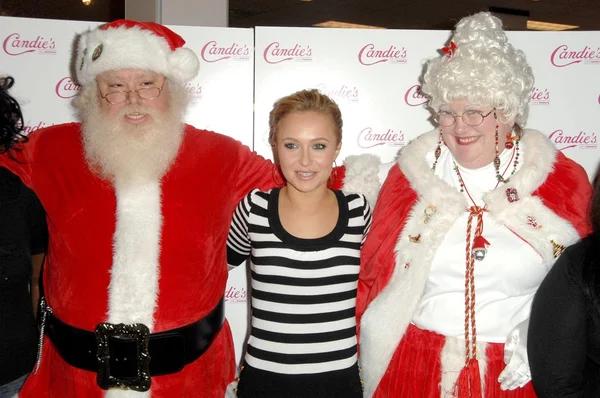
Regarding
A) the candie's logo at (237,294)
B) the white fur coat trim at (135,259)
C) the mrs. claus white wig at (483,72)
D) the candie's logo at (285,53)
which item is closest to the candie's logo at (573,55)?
the mrs. claus white wig at (483,72)

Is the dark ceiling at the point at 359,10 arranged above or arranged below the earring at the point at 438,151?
above

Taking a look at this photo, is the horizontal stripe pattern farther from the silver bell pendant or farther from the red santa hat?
the red santa hat

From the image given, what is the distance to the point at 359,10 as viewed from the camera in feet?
26.4

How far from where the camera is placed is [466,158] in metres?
2.15

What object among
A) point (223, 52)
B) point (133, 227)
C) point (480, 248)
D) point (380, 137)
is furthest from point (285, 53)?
point (480, 248)

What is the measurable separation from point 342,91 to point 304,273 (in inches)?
58.5

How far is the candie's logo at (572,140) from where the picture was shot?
3.08 meters

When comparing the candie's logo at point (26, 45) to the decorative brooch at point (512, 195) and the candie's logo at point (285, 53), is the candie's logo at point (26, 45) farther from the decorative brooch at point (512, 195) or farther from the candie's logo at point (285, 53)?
the decorative brooch at point (512, 195)

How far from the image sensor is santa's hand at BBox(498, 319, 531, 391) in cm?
189

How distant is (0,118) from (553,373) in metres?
1.86

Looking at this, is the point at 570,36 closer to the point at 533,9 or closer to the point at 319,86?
the point at 319,86

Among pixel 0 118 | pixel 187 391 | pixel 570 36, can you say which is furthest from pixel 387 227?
pixel 570 36

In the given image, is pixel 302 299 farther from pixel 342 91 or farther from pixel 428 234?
pixel 342 91

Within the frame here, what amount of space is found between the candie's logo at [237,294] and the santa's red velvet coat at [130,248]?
92cm
